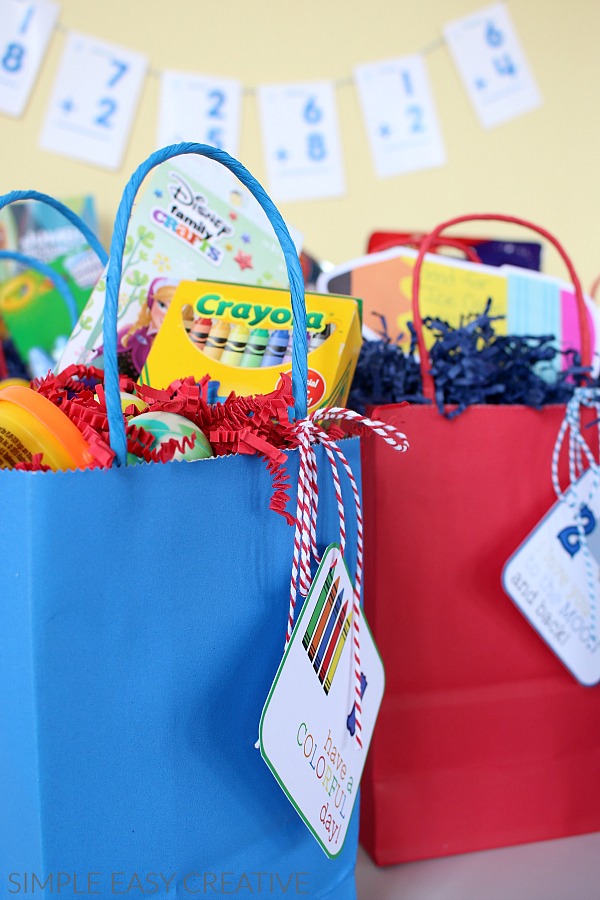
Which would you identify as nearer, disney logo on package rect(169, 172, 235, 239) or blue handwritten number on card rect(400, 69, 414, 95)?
disney logo on package rect(169, 172, 235, 239)

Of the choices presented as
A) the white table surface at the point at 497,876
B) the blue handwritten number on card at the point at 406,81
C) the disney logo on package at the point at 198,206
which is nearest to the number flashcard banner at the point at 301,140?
the blue handwritten number on card at the point at 406,81

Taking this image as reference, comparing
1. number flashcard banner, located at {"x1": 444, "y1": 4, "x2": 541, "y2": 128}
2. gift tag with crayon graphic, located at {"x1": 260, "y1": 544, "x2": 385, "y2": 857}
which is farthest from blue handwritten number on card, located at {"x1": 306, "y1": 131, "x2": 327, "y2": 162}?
gift tag with crayon graphic, located at {"x1": 260, "y1": 544, "x2": 385, "y2": 857}

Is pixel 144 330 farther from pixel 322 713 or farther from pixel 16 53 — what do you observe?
pixel 16 53

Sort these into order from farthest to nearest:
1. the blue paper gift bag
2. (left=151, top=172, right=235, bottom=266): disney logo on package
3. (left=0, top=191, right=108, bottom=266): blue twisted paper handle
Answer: (left=151, top=172, right=235, bottom=266): disney logo on package → (left=0, top=191, right=108, bottom=266): blue twisted paper handle → the blue paper gift bag

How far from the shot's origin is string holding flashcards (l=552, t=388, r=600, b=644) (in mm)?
761

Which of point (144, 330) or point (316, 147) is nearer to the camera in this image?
point (144, 330)

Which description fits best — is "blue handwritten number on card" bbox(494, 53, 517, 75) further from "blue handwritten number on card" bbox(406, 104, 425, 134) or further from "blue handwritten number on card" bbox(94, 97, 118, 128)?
"blue handwritten number on card" bbox(94, 97, 118, 128)

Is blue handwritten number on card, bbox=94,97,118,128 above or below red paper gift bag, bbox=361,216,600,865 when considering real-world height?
above

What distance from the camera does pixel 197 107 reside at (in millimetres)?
1712

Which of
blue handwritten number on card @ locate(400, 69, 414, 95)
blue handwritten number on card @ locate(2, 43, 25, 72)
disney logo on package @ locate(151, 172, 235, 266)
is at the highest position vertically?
blue handwritten number on card @ locate(400, 69, 414, 95)

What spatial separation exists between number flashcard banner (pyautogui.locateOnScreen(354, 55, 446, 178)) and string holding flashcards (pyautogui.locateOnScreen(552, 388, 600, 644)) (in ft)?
3.97

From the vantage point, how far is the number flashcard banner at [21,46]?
1.61m

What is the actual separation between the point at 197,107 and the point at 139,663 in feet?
5.00

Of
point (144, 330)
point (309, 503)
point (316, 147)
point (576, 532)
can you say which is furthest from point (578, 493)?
point (316, 147)
